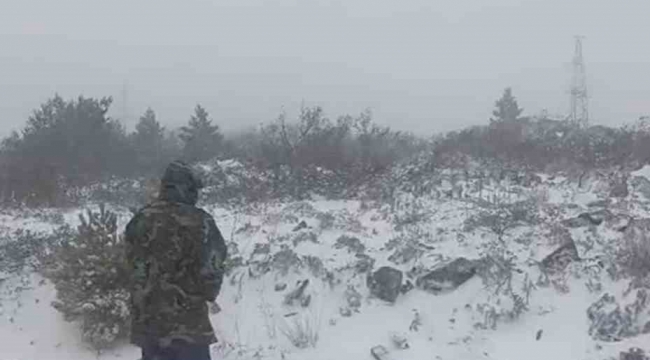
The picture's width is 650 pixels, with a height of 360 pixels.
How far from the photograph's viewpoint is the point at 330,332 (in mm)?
8102

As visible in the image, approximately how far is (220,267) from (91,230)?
408 cm

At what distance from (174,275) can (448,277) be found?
4639 millimetres

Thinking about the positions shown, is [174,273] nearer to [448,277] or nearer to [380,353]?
[380,353]

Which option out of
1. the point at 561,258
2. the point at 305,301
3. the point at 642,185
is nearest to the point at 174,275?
the point at 305,301

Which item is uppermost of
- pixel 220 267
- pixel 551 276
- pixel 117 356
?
pixel 220 267

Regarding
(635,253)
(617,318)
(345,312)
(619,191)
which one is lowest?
(345,312)

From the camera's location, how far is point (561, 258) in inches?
352

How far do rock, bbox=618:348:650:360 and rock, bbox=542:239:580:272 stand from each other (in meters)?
1.71

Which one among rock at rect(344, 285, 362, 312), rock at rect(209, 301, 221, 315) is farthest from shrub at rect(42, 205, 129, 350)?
rock at rect(344, 285, 362, 312)

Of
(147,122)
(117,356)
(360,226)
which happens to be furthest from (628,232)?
(147,122)

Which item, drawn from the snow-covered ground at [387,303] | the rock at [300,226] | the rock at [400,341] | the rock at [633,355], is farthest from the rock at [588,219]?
the rock at [300,226]

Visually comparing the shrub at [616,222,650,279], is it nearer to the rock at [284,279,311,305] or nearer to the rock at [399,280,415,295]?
the rock at [399,280,415,295]

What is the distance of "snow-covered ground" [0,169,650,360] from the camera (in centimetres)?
776

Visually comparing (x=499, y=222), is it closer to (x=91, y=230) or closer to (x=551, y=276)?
(x=551, y=276)
